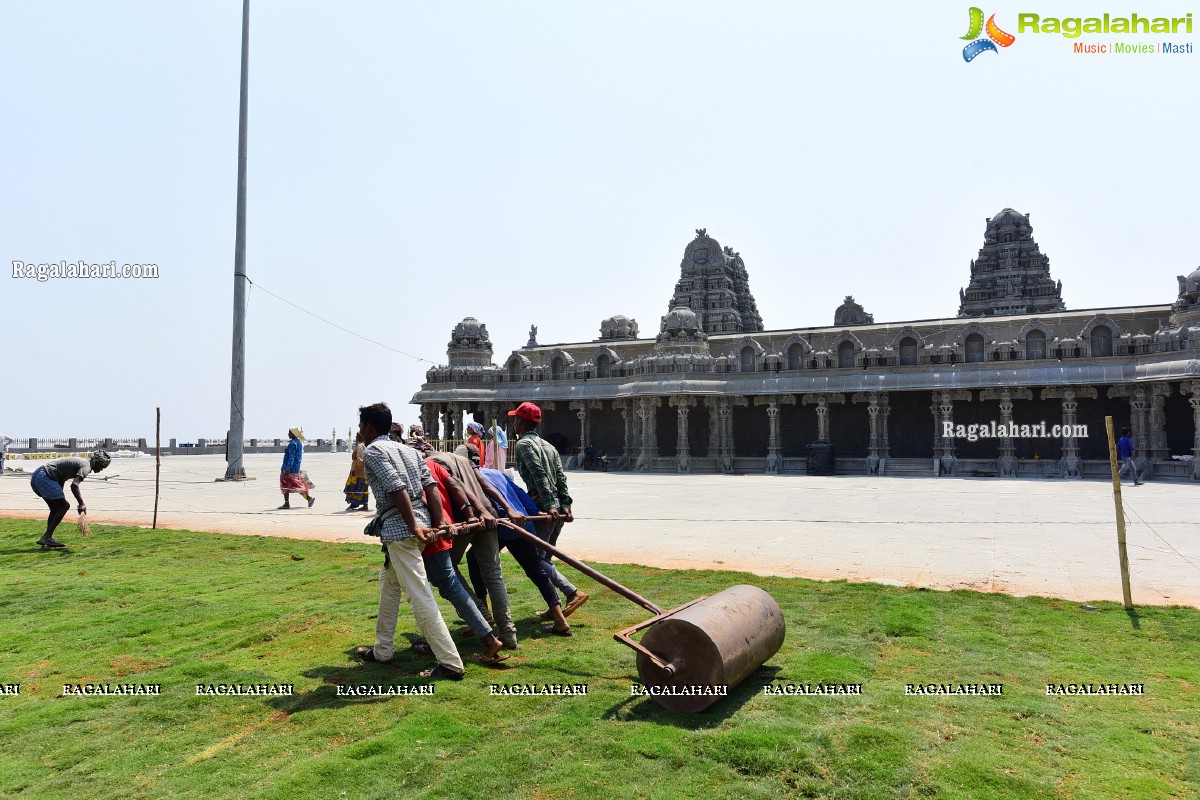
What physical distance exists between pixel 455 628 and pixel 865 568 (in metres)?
5.73

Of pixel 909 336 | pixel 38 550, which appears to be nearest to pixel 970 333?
pixel 909 336

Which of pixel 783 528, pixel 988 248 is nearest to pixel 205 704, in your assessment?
pixel 783 528

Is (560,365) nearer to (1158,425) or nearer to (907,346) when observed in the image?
(907,346)

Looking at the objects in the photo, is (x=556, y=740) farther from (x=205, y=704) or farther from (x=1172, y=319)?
(x=1172, y=319)

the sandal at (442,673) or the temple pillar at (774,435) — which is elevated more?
the temple pillar at (774,435)

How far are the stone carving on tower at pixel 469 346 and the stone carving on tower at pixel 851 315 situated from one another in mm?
22332

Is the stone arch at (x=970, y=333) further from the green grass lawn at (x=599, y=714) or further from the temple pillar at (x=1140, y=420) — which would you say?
the green grass lawn at (x=599, y=714)

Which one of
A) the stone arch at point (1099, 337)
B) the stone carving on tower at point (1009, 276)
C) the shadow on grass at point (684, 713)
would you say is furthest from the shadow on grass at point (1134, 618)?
the stone carving on tower at point (1009, 276)

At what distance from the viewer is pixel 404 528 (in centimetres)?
595

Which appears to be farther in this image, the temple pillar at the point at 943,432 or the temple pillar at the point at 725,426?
the temple pillar at the point at 725,426

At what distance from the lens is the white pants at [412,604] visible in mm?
5914

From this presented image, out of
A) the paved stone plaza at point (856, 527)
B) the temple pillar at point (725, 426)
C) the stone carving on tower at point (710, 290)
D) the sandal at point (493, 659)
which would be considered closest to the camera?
the sandal at point (493, 659)

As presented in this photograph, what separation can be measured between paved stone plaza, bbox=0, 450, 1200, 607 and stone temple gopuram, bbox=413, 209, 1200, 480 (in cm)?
794

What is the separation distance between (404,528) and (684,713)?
2.53 meters
